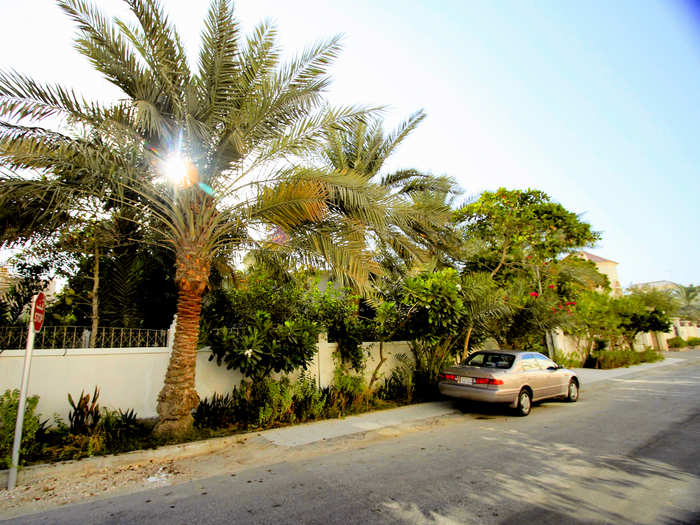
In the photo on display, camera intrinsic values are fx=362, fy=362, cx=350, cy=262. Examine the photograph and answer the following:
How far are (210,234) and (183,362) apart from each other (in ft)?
7.66

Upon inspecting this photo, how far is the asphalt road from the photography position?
3492 mm

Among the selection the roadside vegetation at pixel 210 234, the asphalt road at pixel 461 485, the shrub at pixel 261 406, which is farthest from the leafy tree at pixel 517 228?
the shrub at pixel 261 406

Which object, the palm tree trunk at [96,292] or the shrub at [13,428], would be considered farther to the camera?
the palm tree trunk at [96,292]

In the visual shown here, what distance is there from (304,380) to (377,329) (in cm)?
239

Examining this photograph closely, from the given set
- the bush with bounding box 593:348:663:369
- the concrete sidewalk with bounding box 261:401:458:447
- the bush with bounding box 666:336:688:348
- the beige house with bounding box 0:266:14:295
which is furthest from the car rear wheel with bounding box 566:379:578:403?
the bush with bounding box 666:336:688:348

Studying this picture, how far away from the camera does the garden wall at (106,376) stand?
6027 millimetres

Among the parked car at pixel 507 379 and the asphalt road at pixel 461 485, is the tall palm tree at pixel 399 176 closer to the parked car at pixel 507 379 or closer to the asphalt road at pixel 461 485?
the parked car at pixel 507 379

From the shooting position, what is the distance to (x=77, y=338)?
6.59m

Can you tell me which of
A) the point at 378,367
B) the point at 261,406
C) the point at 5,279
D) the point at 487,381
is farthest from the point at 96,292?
the point at 487,381

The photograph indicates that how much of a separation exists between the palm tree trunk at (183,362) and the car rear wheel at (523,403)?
6902 mm

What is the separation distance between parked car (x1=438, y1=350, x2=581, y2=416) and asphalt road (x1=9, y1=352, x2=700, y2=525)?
1252mm

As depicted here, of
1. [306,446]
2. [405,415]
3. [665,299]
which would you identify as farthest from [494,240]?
[665,299]

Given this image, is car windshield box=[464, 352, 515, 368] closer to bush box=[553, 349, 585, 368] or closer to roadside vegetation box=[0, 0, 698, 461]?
roadside vegetation box=[0, 0, 698, 461]

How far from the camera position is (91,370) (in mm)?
6523
